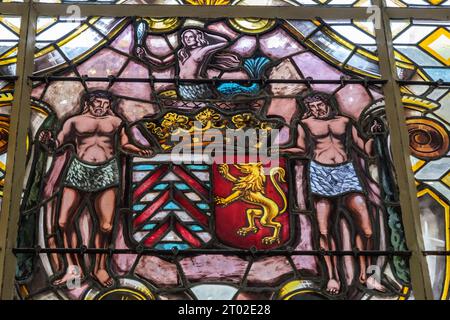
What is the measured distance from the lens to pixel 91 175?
6.36 m

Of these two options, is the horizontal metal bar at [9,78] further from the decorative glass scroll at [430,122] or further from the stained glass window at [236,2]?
the decorative glass scroll at [430,122]

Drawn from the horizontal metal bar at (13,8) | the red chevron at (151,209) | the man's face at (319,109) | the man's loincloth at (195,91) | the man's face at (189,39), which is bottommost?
the red chevron at (151,209)

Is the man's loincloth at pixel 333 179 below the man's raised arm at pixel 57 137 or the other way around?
below

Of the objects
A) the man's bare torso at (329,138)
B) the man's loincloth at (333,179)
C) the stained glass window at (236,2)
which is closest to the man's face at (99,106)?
the stained glass window at (236,2)

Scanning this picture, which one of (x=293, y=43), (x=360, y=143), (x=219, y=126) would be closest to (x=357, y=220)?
(x=360, y=143)

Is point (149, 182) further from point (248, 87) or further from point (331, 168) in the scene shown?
point (331, 168)

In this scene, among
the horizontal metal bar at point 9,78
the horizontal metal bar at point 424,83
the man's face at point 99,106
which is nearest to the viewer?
the man's face at point 99,106

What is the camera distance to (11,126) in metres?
6.52

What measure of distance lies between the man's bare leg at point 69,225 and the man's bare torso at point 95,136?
0.29m

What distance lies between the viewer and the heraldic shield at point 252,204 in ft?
20.0

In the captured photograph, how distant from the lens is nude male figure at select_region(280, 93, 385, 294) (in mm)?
6105

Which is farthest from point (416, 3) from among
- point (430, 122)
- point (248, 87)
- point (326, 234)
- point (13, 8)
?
point (13, 8)

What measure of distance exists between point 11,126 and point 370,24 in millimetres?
2667

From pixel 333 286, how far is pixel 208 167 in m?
1.12
